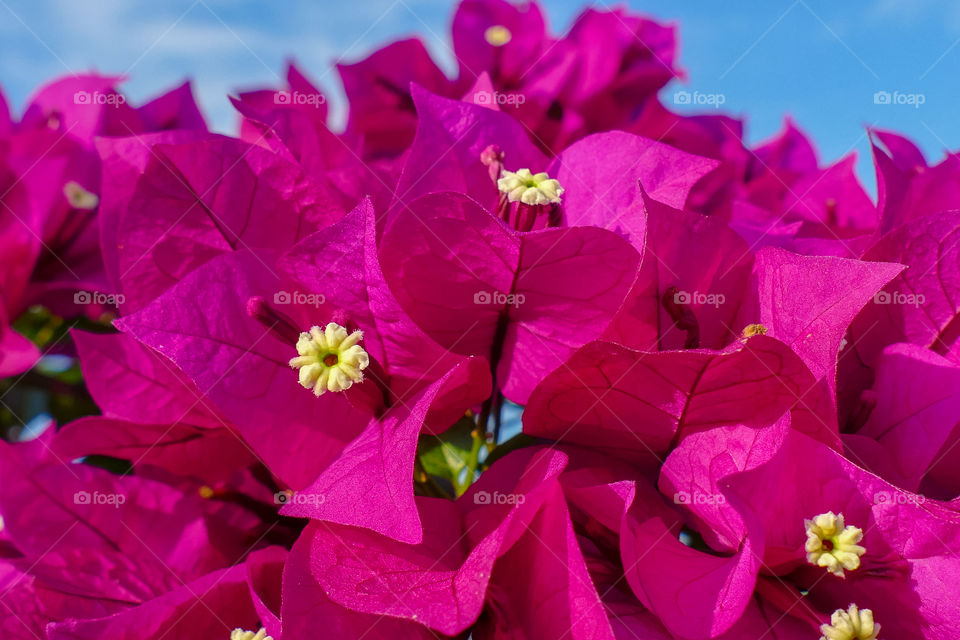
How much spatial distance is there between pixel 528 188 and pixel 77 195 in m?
0.70

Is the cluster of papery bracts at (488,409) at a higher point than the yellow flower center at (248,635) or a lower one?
higher

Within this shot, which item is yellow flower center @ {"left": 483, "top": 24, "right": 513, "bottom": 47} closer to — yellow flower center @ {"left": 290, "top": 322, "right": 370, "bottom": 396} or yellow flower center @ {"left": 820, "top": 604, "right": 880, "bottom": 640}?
yellow flower center @ {"left": 290, "top": 322, "right": 370, "bottom": 396}

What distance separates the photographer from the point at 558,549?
1.83 feet

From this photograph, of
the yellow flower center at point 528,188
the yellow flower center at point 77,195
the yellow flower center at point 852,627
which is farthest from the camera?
the yellow flower center at point 77,195

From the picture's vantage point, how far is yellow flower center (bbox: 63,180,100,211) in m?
1.09

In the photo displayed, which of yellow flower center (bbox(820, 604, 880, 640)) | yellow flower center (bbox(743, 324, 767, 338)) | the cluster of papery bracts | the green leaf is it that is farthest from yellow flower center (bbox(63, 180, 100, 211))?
yellow flower center (bbox(820, 604, 880, 640))

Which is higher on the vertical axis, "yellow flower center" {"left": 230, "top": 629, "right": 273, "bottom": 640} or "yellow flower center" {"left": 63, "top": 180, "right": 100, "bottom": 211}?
"yellow flower center" {"left": 63, "top": 180, "right": 100, "bottom": 211}

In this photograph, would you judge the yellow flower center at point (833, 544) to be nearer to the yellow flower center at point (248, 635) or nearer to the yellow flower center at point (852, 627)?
the yellow flower center at point (852, 627)

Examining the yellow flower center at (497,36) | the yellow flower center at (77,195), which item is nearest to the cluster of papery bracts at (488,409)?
the yellow flower center at (77,195)

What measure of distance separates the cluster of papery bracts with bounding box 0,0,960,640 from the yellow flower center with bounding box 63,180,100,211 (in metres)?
0.33

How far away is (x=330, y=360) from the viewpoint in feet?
1.99

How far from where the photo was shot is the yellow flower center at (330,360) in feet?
1.93

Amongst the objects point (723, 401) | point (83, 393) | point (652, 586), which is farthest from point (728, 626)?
Result: point (83, 393)

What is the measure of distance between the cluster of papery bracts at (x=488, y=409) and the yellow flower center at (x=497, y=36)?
1.82 ft
